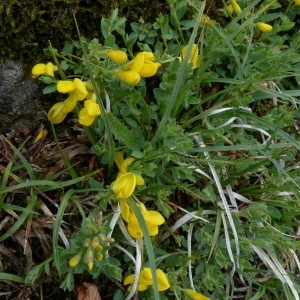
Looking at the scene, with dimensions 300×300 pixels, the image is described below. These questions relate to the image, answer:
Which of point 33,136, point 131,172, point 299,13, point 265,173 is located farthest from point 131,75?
point 299,13

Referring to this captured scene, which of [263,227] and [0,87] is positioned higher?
[0,87]

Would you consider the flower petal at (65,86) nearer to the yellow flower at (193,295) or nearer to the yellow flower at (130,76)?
the yellow flower at (130,76)

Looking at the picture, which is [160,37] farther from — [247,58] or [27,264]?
[27,264]

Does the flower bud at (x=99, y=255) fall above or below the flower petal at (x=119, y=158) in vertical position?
below

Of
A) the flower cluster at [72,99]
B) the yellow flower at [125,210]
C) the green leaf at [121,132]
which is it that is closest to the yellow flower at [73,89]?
the flower cluster at [72,99]

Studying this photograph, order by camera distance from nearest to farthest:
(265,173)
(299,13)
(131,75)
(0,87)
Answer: (131,75)
(0,87)
(265,173)
(299,13)

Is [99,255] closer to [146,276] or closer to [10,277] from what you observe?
[146,276]

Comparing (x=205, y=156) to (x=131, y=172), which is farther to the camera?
(x=205, y=156)
